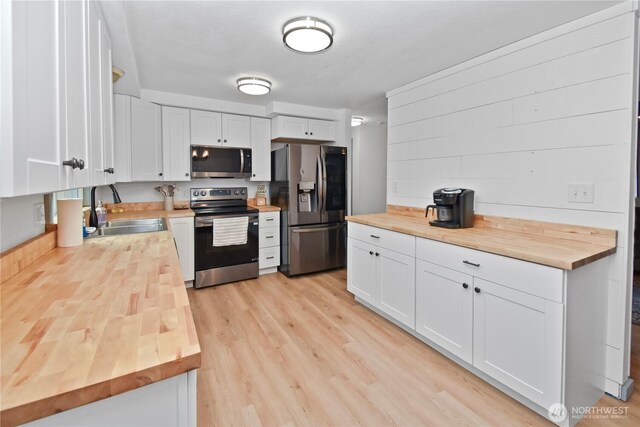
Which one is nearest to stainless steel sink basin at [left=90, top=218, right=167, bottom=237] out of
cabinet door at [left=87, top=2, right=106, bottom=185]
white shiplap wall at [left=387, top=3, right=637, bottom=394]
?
cabinet door at [left=87, top=2, right=106, bottom=185]

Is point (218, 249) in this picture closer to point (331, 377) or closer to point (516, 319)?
point (331, 377)

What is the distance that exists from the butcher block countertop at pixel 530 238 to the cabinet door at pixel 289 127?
6.64ft

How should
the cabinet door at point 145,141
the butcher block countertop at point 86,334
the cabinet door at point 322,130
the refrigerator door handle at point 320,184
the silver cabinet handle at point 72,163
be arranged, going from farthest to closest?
the cabinet door at point 322,130 < the refrigerator door handle at point 320,184 < the cabinet door at point 145,141 < the silver cabinet handle at point 72,163 < the butcher block countertop at point 86,334

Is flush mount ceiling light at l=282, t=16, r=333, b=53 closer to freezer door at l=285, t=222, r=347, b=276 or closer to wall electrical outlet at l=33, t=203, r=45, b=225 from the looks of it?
wall electrical outlet at l=33, t=203, r=45, b=225

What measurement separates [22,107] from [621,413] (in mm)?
2781

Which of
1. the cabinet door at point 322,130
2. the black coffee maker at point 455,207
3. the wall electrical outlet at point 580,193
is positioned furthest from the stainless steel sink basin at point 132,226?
the wall electrical outlet at point 580,193

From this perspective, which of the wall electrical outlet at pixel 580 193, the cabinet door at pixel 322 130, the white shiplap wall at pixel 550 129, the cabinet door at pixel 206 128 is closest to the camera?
the white shiplap wall at pixel 550 129

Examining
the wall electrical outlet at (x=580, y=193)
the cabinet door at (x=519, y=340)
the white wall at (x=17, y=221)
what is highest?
the wall electrical outlet at (x=580, y=193)

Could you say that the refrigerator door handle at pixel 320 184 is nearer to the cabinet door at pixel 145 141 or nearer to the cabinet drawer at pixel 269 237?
the cabinet drawer at pixel 269 237

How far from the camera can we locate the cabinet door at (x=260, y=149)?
402 cm

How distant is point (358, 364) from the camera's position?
2.07 meters

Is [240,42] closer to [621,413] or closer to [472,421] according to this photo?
[472,421]

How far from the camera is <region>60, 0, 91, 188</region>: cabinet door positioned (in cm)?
92

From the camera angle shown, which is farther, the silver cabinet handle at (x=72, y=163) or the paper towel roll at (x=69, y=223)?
the paper towel roll at (x=69, y=223)
